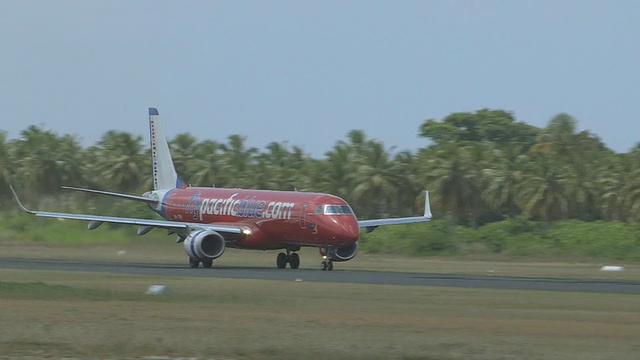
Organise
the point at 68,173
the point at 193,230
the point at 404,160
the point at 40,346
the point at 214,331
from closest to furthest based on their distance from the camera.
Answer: the point at 40,346 → the point at 214,331 → the point at 193,230 → the point at 404,160 → the point at 68,173

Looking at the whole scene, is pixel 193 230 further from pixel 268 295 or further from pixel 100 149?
pixel 100 149

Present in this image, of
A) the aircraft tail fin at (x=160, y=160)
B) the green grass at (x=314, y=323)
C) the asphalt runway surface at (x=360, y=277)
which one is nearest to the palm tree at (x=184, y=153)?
the aircraft tail fin at (x=160, y=160)

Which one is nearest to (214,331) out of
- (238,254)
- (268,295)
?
(268,295)

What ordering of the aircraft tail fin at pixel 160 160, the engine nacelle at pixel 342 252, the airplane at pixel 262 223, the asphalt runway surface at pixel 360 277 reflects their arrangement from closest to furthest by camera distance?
the asphalt runway surface at pixel 360 277
the airplane at pixel 262 223
the engine nacelle at pixel 342 252
the aircraft tail fin at pixel 160 160

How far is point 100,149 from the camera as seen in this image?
428ft

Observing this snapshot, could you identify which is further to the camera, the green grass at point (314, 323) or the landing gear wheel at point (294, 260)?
the landing gear wheel at point (294, 260)

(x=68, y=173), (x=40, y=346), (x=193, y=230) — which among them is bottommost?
(x=40, y=346)

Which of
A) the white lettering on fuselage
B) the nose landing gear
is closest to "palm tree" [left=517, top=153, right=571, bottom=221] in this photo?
the white lettering on fuselage

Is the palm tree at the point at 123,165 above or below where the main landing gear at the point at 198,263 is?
above

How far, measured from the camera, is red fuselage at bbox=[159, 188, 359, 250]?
52188 mm

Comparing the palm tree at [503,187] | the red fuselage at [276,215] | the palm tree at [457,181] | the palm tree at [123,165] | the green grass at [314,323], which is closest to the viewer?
the green grass at [314,323]

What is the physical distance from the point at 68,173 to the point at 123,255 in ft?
201

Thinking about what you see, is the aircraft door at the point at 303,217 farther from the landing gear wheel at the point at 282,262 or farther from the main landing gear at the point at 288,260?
the landing gear wheel at the point at 282,262

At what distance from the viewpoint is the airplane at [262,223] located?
172 ft
